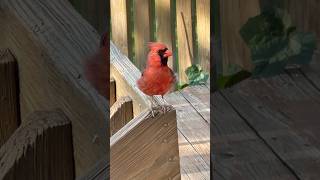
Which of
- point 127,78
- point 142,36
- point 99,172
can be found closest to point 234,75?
point 99,172

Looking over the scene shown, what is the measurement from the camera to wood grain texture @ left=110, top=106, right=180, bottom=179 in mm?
1357

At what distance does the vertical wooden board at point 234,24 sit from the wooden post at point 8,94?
21 centimetres

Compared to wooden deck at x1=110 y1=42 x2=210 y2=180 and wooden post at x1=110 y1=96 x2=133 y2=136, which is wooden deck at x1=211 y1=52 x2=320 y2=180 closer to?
wooden deck at x1=110 y1=42 x2=210 y2=180

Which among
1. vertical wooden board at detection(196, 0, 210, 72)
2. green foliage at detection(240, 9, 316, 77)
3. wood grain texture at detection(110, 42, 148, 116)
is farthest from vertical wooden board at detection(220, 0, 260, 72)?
wood grain texture at detection(110, 42, 148, 116)

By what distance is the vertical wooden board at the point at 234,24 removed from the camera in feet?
1.88

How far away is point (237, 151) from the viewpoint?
2.29 ft

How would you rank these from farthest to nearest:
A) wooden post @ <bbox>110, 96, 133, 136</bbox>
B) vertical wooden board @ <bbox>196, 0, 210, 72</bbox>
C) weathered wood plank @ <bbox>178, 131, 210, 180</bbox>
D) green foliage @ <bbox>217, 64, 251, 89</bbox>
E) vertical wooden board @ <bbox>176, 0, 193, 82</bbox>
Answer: wooden post @ <bbox>110, 96, 133, 136</bbox> < weathered wood plank @ <bbox>178, 131, 210, 180</bbox> < vertical wooden board @ <bbox>176, 0, 193, 82</bbox> < vertical wooden board @ <bbox>196, 0, 210, 72</bbox> < green foliage @ <bbox>217, 64, 251, 89</bbox>

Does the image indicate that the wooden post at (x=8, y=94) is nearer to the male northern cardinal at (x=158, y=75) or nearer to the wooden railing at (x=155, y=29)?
the male northern cardinal at (x=158, y=75)

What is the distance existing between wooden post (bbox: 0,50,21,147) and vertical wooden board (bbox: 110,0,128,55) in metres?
0.67

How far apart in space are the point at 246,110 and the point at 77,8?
23 cm

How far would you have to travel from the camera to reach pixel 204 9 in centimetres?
90

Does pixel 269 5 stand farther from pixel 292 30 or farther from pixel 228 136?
pixel 228 136

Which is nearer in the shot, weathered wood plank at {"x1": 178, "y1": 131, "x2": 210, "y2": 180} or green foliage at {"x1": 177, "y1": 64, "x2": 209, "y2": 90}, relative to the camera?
green foliage at {"x1": 177, "y1": 64, "x2": 209, "y2": 90}

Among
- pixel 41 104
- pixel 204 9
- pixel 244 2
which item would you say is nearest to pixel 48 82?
pixel 41 104
